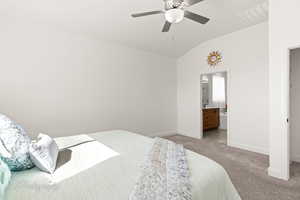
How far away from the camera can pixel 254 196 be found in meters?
1.81

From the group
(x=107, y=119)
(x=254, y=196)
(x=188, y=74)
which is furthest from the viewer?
(x=188, y=74)

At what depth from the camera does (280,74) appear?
2.21 metres

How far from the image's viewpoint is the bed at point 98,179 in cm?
86

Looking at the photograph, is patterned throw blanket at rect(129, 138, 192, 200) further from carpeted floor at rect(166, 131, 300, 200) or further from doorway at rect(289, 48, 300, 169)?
doorway at rect(289, 48, 300, 169)

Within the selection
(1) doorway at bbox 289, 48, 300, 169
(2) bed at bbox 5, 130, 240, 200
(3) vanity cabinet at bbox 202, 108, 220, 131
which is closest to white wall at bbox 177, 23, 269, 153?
(1) doorway at bbox 289, 48, 300, 169

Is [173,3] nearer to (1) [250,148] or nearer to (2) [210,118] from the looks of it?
(1) [250,148]

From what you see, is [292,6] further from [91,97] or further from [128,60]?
[91,97]

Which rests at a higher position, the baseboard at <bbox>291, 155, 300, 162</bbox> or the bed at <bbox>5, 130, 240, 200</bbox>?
the bed at <bbox>5, 130, 240, 200</bbox>

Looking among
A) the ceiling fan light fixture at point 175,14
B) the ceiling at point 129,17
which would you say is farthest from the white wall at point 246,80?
the ceiling fan light fixture at point 175,14

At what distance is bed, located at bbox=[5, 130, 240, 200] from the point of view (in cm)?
86

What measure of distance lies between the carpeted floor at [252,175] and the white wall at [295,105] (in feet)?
0.93

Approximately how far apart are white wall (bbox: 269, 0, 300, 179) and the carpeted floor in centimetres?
20

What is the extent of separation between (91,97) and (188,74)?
117 inches

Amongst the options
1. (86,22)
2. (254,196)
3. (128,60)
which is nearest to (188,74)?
(128,60)
